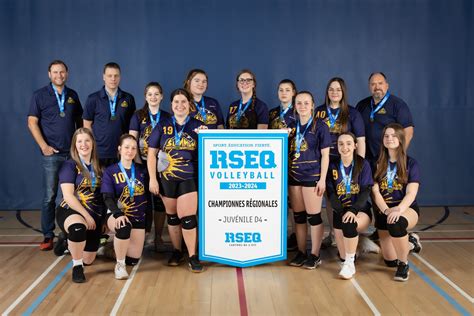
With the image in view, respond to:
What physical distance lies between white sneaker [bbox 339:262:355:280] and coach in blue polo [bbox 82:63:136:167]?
254 centimetres

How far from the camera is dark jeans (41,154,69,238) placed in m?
5.90

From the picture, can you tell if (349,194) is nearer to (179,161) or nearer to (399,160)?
(399,160)

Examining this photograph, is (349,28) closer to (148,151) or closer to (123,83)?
(123,83)

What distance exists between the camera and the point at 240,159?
517 centimetres

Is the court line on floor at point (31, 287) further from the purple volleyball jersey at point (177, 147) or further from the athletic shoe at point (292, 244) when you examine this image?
the athletic shoe at point (292, 244)

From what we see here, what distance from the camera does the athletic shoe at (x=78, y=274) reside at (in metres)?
4.91

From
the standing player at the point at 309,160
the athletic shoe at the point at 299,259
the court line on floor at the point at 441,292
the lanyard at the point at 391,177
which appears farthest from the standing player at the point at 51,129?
the court line on floor at the point at 441,292

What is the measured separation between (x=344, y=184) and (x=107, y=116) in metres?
2.43

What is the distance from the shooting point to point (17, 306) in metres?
4.38

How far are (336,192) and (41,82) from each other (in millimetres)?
4546

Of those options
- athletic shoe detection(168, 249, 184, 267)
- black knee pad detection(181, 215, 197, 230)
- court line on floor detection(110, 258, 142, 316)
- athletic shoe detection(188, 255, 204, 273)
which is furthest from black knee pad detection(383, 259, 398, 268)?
court line on floor detection(110, 258, 142, 316)

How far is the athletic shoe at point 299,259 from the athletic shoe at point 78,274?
6.13 feet

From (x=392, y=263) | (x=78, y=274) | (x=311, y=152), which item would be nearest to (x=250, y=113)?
(x=311, y=152)

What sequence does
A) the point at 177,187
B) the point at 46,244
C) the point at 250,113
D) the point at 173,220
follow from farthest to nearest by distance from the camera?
the point at 46,244 → the point at 250,113 → the point at 173,220 → the point at 177,187
